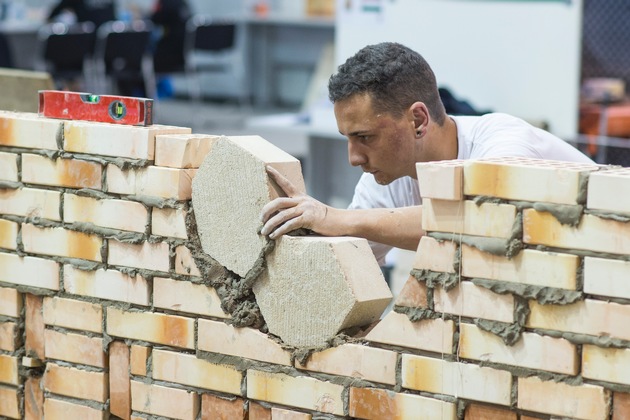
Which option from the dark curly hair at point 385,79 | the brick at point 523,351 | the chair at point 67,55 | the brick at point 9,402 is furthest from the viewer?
the chair at point 67,55

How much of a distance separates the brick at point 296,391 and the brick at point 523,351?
15.4 inches

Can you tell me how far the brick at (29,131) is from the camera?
307cm

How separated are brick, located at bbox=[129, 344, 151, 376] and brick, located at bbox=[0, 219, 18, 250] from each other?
0.53 meters

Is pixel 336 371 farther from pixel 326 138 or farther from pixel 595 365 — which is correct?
pixel 326 138

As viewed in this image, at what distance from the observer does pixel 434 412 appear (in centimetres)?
256

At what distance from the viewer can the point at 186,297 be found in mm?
2906

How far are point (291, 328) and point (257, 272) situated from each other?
178 millimetres

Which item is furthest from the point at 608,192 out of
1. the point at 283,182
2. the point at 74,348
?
the point at 74,348

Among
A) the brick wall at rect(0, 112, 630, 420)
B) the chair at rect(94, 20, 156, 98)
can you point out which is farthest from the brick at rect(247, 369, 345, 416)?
the chair at rect(94, 20, 156, 98)

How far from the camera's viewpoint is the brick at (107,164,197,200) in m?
2.88

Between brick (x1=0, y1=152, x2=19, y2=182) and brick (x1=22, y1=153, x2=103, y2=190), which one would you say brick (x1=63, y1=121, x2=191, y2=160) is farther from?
brick (x1=0, y1=152, x2=19, y2=182)

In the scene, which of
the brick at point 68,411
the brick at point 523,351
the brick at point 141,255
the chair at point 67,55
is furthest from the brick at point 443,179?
the chair at point 67,55

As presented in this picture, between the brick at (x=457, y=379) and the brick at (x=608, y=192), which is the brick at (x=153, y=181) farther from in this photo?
the brick at (x=608, y=192)

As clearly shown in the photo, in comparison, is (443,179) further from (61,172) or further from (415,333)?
(61,172)
